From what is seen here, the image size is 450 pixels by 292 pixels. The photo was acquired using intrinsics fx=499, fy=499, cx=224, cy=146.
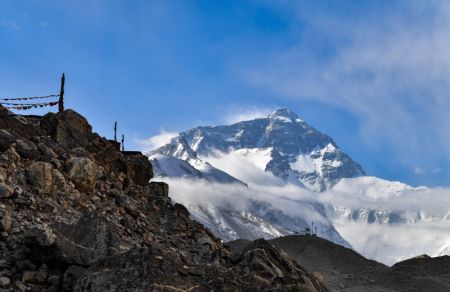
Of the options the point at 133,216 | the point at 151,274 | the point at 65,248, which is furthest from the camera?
the point at 133,216

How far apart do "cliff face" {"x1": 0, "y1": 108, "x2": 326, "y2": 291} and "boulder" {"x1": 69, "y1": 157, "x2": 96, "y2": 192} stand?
2.1 inches

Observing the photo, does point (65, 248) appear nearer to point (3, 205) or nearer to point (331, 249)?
point (3, 205)

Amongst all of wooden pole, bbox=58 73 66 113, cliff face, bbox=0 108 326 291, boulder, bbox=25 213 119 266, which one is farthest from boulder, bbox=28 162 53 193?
wooden pole, bbox=58 73 66 113

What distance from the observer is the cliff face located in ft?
48.8

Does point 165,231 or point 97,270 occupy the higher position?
point 165,231

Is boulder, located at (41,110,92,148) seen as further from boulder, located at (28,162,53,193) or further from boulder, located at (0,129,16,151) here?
boulder, located at (28,162,53,193)

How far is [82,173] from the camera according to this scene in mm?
24953

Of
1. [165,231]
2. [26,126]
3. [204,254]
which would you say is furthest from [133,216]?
[26,126]

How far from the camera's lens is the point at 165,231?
2956 cm

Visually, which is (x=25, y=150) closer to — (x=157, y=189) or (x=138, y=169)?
(x=138, y=169)

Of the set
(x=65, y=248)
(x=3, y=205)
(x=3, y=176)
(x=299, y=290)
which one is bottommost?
(x=299, y=290)

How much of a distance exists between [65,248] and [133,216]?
11.4 metres

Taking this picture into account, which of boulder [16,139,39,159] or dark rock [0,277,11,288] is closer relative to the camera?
dark rock [0,277,11,288]

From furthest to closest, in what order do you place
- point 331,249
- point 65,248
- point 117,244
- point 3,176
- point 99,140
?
point 331,249 → point 99,140 → point 3,176 → point 117,244 → point 65,248
